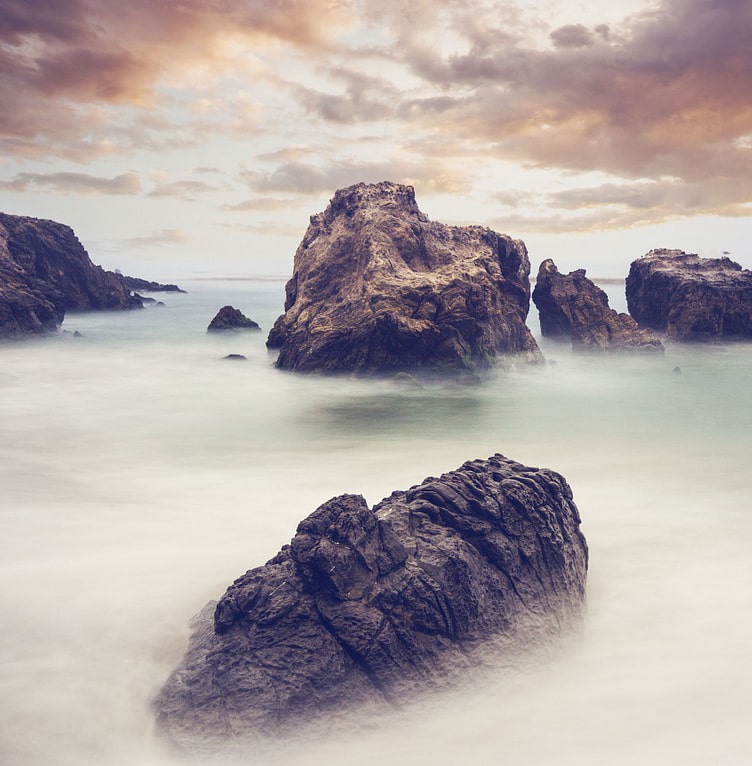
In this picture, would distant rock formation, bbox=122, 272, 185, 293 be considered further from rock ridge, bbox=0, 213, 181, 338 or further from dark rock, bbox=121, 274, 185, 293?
rock ridge, bbox=0, 213, 181, 338

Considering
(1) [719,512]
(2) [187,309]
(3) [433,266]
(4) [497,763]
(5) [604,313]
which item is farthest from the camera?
(2) [187,309]

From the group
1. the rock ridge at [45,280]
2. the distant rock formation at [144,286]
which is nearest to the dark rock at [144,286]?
the distant rock formation at [144,286]

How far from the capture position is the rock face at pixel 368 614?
358 inches

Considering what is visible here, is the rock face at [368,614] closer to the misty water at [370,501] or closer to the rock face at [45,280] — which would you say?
the misty water at [370,501]

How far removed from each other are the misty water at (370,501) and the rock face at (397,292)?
2100mm

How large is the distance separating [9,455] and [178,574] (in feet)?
43.3

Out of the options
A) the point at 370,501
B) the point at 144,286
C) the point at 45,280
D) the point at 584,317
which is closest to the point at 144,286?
the point at 144,286

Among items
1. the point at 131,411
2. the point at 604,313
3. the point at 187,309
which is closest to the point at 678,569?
the point at 131,411

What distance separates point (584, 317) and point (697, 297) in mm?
11862

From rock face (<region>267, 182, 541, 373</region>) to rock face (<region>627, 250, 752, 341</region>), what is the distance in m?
17.3

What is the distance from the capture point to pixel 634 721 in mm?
9125

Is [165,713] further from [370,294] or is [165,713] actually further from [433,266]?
[433,266]

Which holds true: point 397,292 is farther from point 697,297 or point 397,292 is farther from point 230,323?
point 697,297

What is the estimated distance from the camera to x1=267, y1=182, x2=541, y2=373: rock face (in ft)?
119
